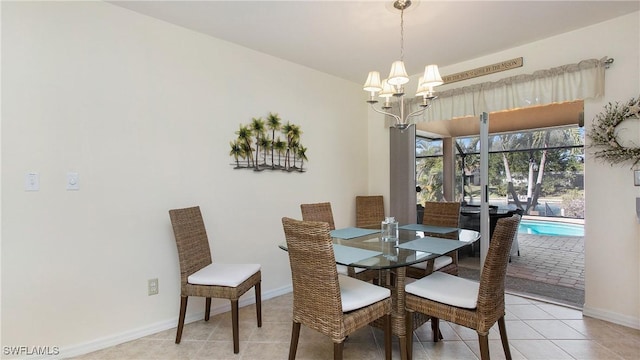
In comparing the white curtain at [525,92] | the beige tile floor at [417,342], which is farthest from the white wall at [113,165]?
the white curtain at [525,92]

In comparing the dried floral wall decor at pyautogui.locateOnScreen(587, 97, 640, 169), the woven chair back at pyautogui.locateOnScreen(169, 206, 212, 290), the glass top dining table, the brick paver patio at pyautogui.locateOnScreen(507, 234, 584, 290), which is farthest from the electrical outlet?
the brick paver patio at pyautogui.locateOnScreen(507, 234, 584, 290)

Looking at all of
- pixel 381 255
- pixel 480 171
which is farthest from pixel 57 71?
pixel 480 171

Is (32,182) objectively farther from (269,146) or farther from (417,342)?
(417,342)

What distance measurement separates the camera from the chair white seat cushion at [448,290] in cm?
172

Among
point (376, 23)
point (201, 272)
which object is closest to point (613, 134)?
point (376, 23)

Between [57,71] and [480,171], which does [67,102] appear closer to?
[57,71]

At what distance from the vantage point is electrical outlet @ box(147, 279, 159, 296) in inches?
94.2

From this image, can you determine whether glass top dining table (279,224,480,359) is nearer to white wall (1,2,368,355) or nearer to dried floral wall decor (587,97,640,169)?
white wall (1,2,368,355)

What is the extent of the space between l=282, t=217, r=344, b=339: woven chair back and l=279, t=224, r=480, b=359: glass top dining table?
17 cm

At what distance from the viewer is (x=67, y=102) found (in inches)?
81.7

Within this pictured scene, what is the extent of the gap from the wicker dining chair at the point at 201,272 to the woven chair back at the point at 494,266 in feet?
5.13

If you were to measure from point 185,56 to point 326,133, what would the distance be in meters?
1.79

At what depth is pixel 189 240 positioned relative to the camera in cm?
229

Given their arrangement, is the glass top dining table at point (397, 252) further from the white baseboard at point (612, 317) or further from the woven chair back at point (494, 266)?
the white baseboard at point (612, 317)
